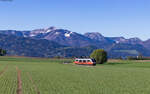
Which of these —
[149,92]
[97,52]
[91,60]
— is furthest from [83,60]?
[149,92]

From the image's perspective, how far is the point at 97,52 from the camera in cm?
12244

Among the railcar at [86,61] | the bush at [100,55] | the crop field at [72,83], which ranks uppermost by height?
the bush at [100,55]

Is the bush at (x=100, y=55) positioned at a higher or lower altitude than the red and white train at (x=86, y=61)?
higher

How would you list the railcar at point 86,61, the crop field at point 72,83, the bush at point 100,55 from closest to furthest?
the crop field at point 72,83 → the railcar at point 86,61 → the bush at point 100,55

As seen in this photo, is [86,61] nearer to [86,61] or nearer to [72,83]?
[86,61]

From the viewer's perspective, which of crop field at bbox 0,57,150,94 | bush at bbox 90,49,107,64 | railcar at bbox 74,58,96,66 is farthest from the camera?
bush at bbox 90,49,107,64

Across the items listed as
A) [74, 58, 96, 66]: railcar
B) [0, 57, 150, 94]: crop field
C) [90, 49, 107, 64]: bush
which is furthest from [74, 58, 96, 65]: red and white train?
[0, 57, 150, 94]: crop field

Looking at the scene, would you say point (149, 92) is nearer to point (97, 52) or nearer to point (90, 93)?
point (90, 93)

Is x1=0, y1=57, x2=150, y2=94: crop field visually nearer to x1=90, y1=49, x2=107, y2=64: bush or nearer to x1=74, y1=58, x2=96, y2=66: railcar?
x1=74, y1=58, x2=96, y2=66: railcar

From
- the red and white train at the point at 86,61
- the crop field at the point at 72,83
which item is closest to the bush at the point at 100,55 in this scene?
the red and white train at the point at 86,61

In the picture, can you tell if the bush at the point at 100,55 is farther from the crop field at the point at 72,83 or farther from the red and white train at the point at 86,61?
the crop field at the point at 72,83

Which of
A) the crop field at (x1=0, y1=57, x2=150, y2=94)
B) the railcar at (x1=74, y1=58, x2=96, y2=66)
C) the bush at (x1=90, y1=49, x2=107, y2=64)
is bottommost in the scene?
the crop field at (x1=0, y1=57, x2=150, y2=94)

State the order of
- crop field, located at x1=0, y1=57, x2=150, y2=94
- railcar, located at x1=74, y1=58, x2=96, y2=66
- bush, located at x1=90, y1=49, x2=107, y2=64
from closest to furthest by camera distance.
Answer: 1. crop field, located at x1=0, y1=57, x2=150, y2=94
2. railcar, located at x1=74, y1=58, x2=96, y2=66
3. bush, located at x1=90, y1=49, x2=107, y2=64

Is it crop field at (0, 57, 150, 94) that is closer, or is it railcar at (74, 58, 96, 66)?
crop field at (0, 57, 150, 94)
